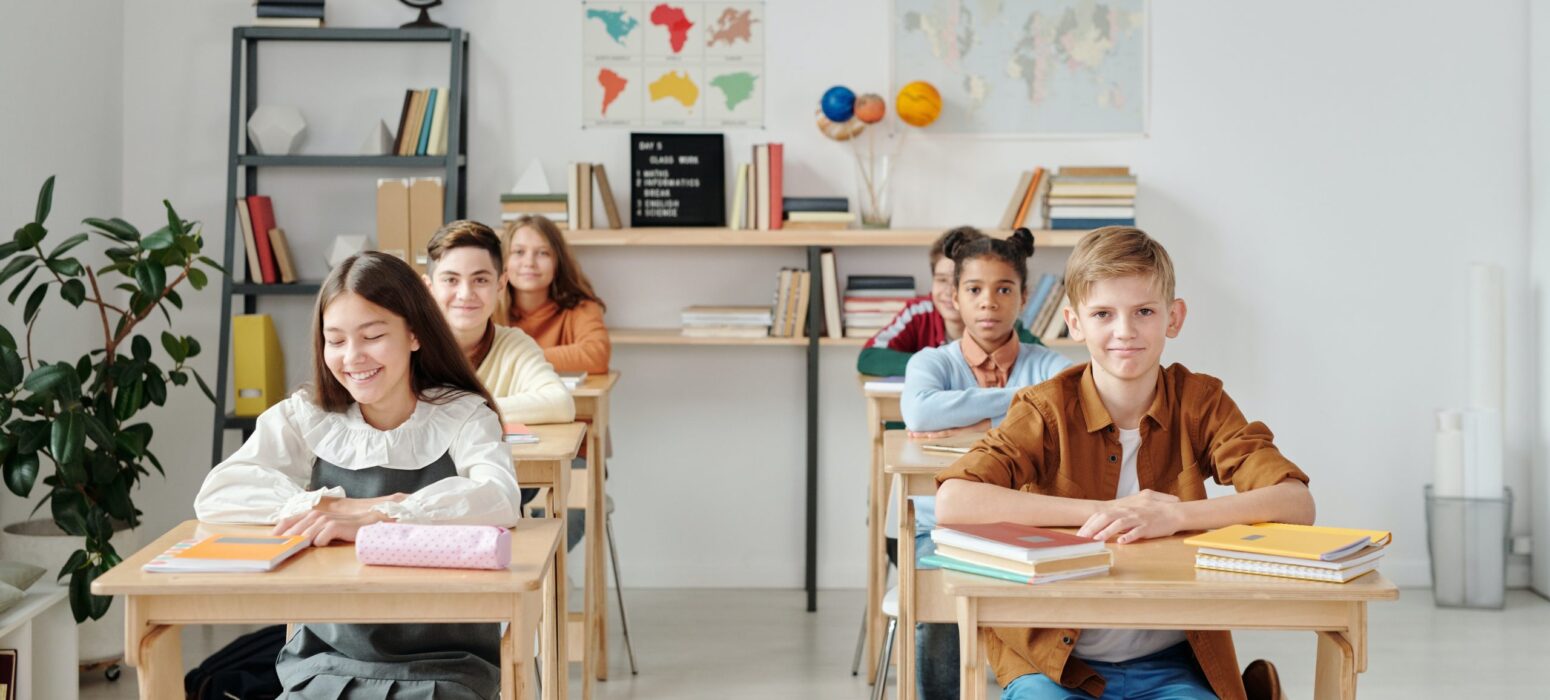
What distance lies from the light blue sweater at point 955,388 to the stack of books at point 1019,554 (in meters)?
1.17

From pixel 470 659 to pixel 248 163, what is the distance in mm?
2974

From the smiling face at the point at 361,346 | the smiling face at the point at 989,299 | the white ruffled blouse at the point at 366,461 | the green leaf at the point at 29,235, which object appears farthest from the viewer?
the green leaf at the point at 29,235

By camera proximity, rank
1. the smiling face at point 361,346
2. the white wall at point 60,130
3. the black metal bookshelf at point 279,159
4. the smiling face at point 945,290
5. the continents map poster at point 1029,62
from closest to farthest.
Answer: the smiling face at point 361,346
the white wall at point 60,130
the smiling face at point 945,290
the black metal bookshelf at point 279,159
the continents map poster at point 1029,62

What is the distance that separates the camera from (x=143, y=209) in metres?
4.94

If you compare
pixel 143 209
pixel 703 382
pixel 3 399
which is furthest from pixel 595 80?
pixel 3 399

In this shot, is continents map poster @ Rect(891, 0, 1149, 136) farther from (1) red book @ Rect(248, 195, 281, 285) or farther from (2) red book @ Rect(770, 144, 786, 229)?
(1) red book @ Rect(248, 195, 281, 285)

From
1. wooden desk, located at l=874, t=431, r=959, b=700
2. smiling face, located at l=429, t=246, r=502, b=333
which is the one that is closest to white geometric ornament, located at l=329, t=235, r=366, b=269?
smiling face, located at l=429, t=246, r=502, b=333

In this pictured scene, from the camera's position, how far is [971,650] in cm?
189

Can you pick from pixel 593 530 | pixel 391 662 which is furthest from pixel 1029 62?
pixel 391 662

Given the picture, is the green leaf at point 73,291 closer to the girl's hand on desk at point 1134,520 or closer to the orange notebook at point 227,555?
the orange notebook at point 227,555

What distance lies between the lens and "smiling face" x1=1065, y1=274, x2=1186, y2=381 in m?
2.25

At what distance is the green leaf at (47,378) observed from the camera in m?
3.50

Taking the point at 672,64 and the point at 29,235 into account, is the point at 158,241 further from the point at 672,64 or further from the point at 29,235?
the point at 672,64

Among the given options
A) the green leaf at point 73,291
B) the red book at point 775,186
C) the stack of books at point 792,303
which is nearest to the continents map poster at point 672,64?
the red book at point 775,186
